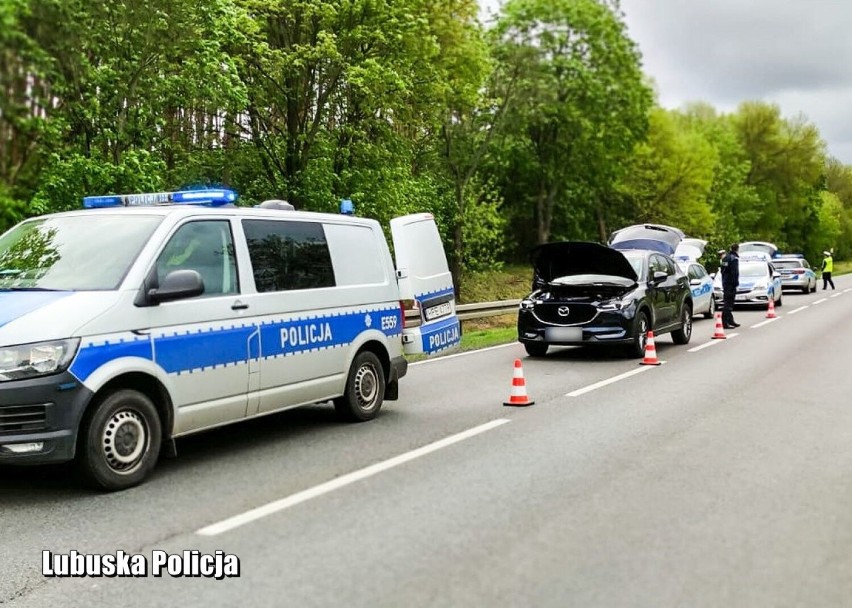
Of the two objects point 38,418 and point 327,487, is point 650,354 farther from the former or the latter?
point 38,418

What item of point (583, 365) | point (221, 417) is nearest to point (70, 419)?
point (221, 417)

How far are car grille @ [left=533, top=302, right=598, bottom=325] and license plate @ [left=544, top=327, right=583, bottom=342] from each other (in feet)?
0.35

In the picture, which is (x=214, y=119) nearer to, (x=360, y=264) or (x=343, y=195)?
(x=343, y=195)

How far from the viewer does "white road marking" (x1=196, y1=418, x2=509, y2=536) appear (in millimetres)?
5363

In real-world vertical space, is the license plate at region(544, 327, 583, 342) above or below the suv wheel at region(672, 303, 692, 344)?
above

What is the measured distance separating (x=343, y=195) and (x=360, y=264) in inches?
594

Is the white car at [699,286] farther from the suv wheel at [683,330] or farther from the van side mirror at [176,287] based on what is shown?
the van side mirror at [176,287]

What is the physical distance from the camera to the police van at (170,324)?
5.82 m

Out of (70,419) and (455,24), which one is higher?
(455,24)

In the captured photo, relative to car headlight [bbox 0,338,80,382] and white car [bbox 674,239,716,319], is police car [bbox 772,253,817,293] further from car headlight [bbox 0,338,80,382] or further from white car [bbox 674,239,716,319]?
car headlight [bbox 0,338,80,382]

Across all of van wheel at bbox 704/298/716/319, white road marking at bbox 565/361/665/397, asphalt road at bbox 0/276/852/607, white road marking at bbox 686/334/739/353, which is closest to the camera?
asphalt road at bbox 0/276/852/607

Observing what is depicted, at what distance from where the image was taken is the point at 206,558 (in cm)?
475

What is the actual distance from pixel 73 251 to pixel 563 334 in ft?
29.5

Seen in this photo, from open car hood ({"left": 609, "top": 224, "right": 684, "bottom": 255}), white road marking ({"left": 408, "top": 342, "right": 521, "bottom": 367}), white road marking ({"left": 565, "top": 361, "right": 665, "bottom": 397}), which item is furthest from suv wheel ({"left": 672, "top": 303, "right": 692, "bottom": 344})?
open car hood ({"left": 609, "top": 224, "right": 684, "bottom": 255})
